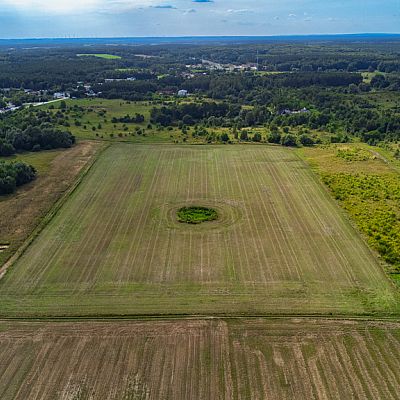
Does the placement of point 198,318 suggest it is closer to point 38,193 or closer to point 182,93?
point 38,193

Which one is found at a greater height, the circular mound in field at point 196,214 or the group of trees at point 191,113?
the circular mound in field at point 196,214

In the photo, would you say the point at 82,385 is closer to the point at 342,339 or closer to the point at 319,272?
the point at 342,339

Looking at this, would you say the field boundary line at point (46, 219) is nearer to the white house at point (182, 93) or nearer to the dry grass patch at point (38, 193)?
the dry grass patch at point (38, 193)

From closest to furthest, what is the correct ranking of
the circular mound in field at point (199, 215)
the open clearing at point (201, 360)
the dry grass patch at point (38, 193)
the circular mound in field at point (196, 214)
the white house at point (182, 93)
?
the open clearing at point (201, 360) → the dry grass patch at point (38, 193) → the circular mound in field at point (199, 215) → the circular mound in field at point (196, 214) → the white house at point (182, 93)

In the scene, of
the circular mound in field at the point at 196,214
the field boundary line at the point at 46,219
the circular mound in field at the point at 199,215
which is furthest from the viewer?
the circular mound in field at the point at 196,214

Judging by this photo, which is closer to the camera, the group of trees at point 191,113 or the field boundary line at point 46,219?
the field boundary line at point 46,219

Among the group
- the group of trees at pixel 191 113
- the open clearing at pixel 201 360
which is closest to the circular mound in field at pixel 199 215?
the open clearing at pixel 201 360

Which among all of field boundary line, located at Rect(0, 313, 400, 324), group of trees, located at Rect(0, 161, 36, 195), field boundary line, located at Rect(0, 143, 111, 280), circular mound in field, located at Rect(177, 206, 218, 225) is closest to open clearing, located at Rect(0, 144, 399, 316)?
field boundary line, located at Rect(0, 313, 400, 324)

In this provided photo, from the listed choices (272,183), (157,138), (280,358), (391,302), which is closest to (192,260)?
(280,358)

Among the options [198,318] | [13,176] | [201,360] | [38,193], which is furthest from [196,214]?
[13,176]
